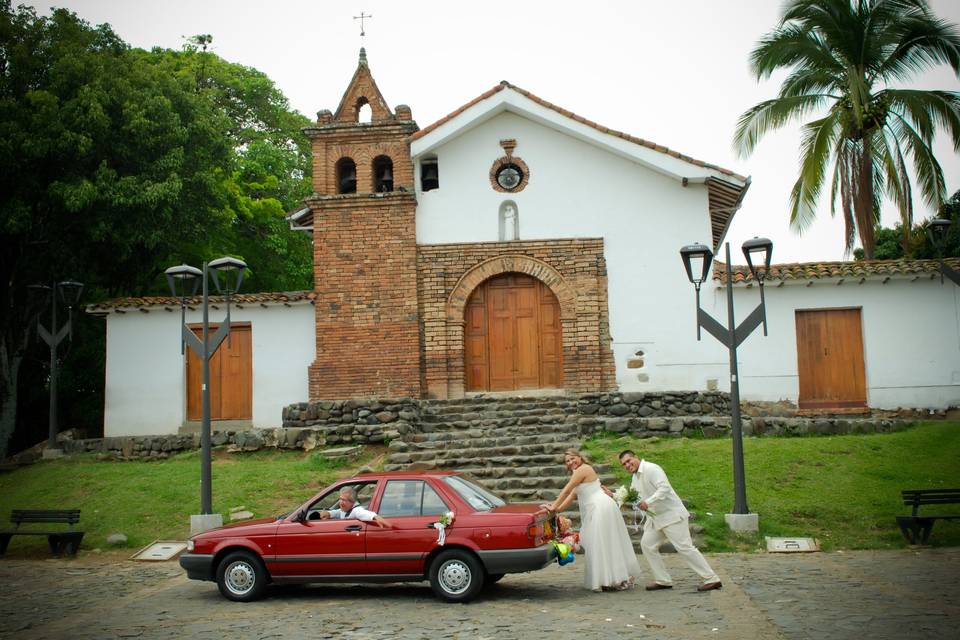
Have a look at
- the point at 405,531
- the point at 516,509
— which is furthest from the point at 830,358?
the point at 405,531

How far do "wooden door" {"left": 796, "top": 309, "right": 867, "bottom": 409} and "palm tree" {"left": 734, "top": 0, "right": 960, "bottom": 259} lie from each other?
476 centimetres

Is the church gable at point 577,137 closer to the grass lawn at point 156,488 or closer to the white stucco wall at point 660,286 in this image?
the white stucco wall at point 660,286

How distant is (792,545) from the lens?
39.3ft

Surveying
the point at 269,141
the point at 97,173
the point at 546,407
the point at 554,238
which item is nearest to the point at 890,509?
the point at 546,407

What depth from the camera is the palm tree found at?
22.8 m

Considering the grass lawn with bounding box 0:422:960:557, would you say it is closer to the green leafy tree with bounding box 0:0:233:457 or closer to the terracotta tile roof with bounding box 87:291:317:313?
the terracotta tile roof with bounding box 87:291:317:313

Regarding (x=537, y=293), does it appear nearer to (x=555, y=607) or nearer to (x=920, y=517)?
(x=920, y=517)

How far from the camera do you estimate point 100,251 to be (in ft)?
72.4

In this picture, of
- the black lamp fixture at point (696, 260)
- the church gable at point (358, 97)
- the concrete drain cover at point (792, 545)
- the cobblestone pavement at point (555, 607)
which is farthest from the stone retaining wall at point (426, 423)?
the church gable at point (358, 97)

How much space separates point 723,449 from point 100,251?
15.2 metres

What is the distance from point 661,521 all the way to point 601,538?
69 cm

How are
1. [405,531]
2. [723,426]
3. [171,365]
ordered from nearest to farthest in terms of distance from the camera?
[405,531] → [723,426] → [171,365]

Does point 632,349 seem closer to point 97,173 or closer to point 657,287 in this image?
point 657,287

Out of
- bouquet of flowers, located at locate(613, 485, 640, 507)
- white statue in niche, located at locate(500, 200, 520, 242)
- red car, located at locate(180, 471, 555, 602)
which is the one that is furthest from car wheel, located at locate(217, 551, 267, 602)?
white statue in niche, located at locate(500, 200, 520, 242)
